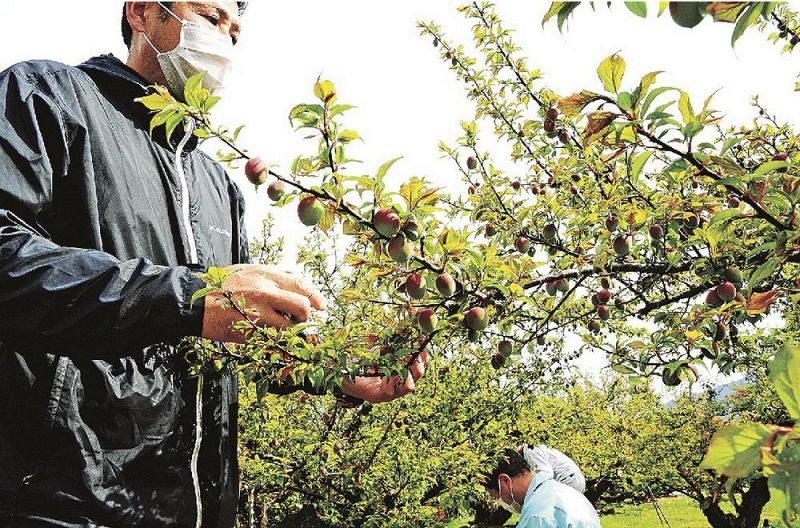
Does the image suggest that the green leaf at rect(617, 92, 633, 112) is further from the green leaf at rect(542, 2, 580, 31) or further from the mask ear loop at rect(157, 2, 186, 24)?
the mask ear loop at rect(157, 2, 186, 24)

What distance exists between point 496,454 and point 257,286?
4956mm

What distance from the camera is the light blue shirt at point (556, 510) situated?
12.4ft

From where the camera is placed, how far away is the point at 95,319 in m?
1.02

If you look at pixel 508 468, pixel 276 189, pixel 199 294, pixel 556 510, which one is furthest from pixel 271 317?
pixel 508 468

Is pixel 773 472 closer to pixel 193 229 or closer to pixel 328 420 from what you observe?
pixel 193 229

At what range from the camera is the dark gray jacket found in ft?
3.34

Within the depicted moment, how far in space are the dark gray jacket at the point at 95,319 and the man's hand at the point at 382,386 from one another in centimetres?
33

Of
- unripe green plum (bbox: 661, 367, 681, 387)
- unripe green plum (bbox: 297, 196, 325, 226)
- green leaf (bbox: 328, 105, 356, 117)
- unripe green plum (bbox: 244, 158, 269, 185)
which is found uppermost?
green leaf (bbox: 328, 105, 356, 117)

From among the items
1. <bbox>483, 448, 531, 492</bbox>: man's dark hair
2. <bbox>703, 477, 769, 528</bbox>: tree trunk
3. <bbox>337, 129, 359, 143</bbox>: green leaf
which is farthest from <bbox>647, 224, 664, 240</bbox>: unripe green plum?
<bbox>703, 477, 769, 528</bbox>: tree trunk

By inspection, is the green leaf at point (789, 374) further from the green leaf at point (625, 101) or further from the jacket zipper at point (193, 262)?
the jacket zipper at point (193, 262)

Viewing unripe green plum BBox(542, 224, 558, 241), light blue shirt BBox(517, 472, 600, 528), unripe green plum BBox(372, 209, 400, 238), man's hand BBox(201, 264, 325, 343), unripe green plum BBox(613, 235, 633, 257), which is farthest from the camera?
light blue shirt BBox(517, 472, 600, 528)

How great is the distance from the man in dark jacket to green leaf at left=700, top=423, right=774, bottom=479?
81cm

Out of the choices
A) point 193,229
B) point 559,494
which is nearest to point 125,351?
point 193,229

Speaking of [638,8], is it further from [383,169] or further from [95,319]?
[95,319]
